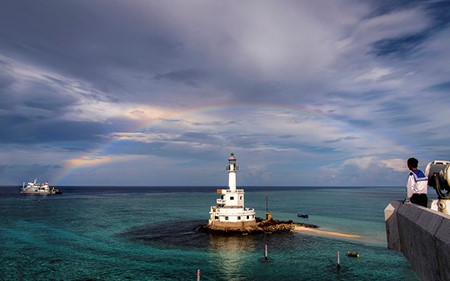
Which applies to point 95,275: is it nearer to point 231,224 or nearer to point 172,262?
point 172,262

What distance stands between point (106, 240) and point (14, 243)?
14.9 metres

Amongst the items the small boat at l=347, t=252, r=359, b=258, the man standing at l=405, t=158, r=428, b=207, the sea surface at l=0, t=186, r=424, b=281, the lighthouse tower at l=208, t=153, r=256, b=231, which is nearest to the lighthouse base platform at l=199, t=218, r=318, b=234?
the lighthouse tower at l=208, t=153, r=256, b=231

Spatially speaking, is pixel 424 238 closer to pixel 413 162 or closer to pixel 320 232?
pixel 413 162

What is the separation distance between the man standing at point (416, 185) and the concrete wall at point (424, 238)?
0.59 metres

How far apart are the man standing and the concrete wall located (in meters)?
0.59

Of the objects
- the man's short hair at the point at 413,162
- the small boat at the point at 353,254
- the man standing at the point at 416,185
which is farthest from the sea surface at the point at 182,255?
the man's short hair at the point at 413,162

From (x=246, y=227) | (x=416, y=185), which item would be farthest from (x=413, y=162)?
(x=246, y=227)

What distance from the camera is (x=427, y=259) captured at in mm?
5715

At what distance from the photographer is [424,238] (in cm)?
584

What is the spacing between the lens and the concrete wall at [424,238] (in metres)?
4.68

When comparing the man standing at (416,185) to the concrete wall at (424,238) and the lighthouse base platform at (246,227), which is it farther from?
the lighthouse base platform at (246,227)

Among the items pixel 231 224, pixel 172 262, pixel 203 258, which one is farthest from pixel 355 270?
pixel 231 224

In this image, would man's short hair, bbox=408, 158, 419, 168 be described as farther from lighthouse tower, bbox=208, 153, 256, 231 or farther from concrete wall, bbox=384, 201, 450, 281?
lighthouse tower, bbox=208, 153, 256, 231

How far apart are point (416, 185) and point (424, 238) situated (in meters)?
3.90
